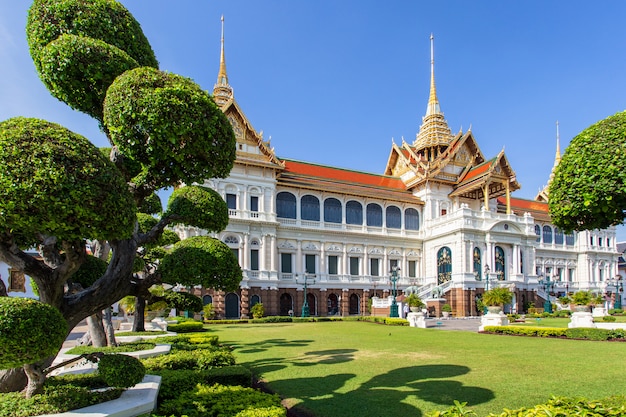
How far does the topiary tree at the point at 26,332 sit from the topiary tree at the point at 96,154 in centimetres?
83

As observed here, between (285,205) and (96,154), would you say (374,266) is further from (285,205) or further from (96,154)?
(96,154)

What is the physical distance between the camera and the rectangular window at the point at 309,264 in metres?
36.6

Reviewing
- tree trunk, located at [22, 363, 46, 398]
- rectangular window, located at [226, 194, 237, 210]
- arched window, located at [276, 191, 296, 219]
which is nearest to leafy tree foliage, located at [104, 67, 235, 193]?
tree trunk, located at [22, 363, 46, 398]

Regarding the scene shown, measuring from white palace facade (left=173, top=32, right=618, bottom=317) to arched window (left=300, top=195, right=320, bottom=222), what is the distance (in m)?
0.09

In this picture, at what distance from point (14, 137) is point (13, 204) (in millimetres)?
758

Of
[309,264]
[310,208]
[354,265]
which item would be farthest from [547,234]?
[309,264]

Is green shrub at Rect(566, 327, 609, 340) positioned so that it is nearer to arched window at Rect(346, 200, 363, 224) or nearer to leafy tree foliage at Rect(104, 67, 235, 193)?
leafy tree foliage at Rect(104, 67, 235, 193)

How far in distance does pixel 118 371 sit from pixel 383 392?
14.6ft

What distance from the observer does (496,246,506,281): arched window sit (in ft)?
120

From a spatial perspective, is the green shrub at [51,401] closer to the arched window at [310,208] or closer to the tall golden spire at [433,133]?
the arched window at [310,208]

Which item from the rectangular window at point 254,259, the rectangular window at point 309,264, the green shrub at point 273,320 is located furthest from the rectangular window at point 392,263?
the green shrub at point 273,320

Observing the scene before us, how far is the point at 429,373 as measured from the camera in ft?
31.1

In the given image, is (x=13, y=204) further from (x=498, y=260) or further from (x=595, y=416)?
(x=498, y=260)

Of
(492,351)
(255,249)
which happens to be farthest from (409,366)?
(255,249)
